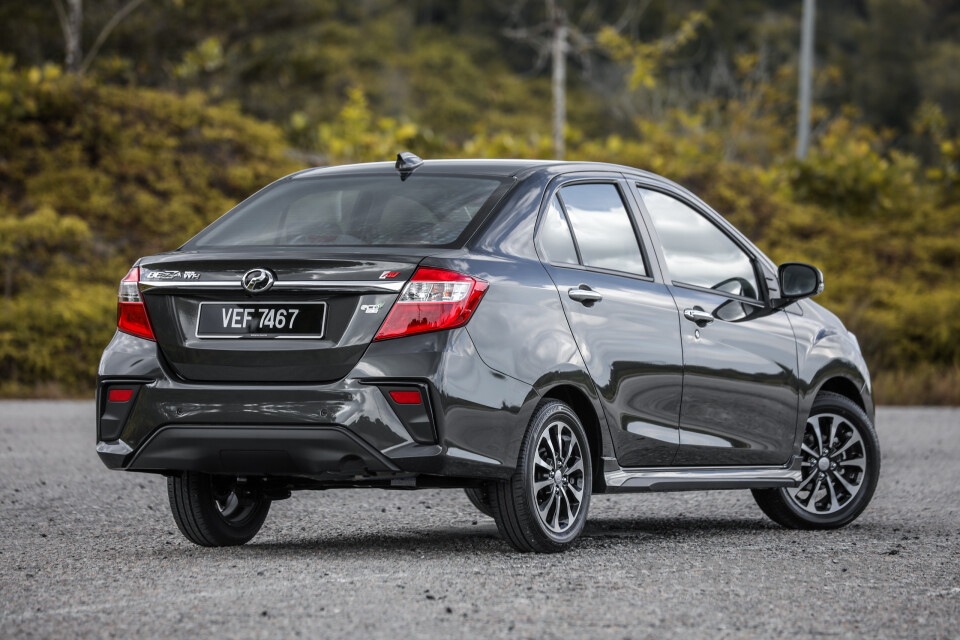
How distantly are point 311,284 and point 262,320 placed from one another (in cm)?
26

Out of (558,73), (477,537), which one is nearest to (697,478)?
(477,537)

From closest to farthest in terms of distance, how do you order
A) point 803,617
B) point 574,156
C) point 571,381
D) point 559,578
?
point 803,617 < point 559,578 < point 571,381 < point 574,156

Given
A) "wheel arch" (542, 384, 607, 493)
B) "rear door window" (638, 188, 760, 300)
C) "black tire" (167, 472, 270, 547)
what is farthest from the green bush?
"wheel arch" (542, 384, 607, 493)

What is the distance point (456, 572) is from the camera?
6020 mm

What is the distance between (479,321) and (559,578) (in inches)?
40.9

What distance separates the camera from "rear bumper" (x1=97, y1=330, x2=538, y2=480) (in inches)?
229

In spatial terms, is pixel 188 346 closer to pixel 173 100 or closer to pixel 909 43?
pixel 173 100

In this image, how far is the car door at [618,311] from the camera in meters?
6.58

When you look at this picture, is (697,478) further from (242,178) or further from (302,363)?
(242,178)

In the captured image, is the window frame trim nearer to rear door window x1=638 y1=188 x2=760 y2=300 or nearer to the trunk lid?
rear door window x1=638 y1=188 x2=760 y2=300

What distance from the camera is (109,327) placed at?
17.6m

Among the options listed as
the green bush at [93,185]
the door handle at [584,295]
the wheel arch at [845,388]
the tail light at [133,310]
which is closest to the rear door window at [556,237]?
the door handle at [584,295]

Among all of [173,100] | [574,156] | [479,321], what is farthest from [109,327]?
[479,321]

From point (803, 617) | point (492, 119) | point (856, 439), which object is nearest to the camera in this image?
point (803, 617)
